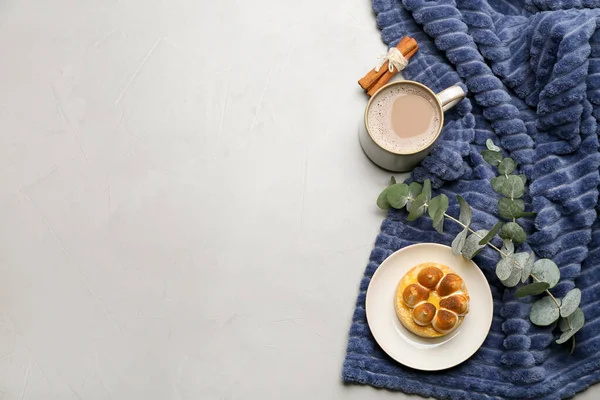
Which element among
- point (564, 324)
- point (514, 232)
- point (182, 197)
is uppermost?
point (182, 197)

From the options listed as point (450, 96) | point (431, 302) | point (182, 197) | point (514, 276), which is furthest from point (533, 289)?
point (182, 197)

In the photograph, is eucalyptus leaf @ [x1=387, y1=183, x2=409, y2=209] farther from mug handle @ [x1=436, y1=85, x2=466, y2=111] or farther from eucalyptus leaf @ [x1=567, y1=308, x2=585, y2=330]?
eucalyptus leaf @ [x1=567, y1=308, x2=585, y2=330]

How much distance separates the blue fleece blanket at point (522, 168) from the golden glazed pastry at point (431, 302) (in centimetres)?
6

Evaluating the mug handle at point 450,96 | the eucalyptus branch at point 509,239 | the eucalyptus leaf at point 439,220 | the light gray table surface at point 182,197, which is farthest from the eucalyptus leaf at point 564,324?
the mug handle at point 450,96

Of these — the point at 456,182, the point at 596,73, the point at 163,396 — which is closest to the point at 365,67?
the point at 456,182

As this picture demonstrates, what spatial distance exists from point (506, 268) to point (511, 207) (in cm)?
8

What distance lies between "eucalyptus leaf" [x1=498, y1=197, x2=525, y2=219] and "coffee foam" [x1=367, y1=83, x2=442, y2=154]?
0.43ft

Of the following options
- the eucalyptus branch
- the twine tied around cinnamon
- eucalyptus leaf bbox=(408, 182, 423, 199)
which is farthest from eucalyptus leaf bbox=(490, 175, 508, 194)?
the twine tied around cinnamon

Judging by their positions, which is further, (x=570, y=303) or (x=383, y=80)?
(x=383, y=80)

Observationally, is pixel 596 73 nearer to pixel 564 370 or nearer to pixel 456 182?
pixel 456 182

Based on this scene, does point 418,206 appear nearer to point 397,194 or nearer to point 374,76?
point 397,194

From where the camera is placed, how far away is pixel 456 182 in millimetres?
973

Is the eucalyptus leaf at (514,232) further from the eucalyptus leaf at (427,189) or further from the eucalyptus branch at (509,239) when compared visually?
the eucalyptus leaf at (427,189)

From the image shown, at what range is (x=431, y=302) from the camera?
0.91m
